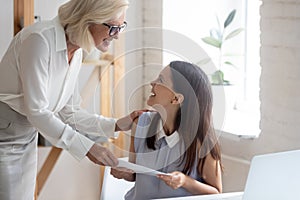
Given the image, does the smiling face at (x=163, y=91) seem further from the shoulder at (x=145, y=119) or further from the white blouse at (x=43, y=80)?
the white blouse at (x=43, y=80)

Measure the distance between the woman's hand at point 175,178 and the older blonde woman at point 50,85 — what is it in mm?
179

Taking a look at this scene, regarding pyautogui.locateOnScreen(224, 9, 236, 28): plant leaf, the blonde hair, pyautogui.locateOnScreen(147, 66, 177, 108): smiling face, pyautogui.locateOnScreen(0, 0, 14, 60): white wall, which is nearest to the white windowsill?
pyautogui.locateOnScreen(224, 9, 236, 28): plant leaf

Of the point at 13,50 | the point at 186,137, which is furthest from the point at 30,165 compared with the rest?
the point at 186,137

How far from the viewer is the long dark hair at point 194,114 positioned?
1.89 m

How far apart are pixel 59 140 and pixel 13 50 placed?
1.18 ft

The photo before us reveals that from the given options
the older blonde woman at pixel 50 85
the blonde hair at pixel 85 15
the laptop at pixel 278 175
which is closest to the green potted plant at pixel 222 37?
the older blonde woman at pixel 50 85

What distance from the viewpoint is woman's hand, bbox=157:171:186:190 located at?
6.19 ft

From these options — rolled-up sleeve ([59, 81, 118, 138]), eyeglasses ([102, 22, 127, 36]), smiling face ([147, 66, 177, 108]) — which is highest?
eyeglasses ([102, 22, 127, 36])

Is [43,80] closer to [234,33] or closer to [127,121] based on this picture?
[127,121]

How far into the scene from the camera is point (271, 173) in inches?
54.8

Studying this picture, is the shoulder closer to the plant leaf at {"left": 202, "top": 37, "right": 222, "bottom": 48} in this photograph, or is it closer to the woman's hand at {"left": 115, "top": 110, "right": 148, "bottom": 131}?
the woman's hand at {"left": 115, "top": 110, "right": 148, "bottom": 131}

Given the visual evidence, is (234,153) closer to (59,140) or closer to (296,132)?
(296,132)

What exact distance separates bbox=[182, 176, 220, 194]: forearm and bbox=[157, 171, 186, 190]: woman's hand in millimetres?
16

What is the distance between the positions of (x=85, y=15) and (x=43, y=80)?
263 mm
